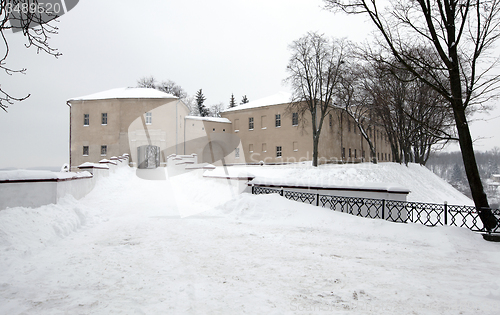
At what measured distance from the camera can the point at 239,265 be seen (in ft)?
16.1

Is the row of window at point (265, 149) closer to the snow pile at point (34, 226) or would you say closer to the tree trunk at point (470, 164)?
the tree trunk at point (470, 164)

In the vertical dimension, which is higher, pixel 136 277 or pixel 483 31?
pixel 483 31

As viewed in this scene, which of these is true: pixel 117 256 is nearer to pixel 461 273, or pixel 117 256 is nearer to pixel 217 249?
pixel 217 249

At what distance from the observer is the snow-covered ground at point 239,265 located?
3496mm

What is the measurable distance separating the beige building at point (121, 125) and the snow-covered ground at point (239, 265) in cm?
2703

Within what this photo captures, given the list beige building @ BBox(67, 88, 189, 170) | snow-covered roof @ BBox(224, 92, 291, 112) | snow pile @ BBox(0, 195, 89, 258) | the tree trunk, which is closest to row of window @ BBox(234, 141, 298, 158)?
snow-covered roof @ BBox(224, 92, 291, 112)

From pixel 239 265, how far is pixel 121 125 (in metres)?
34.3

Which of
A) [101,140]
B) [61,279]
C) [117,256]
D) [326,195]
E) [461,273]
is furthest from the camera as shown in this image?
[101,140]

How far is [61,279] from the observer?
13.5ft

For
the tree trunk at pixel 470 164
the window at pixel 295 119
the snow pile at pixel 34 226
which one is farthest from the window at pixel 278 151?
the snow pile at pixel 34 226

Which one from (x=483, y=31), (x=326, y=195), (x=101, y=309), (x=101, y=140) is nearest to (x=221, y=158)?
(x=101, y=140)

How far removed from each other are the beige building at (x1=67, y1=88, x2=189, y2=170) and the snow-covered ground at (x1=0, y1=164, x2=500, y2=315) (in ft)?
88.7

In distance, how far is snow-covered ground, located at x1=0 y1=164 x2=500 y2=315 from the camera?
11.5 feet

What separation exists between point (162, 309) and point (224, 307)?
71 cm
